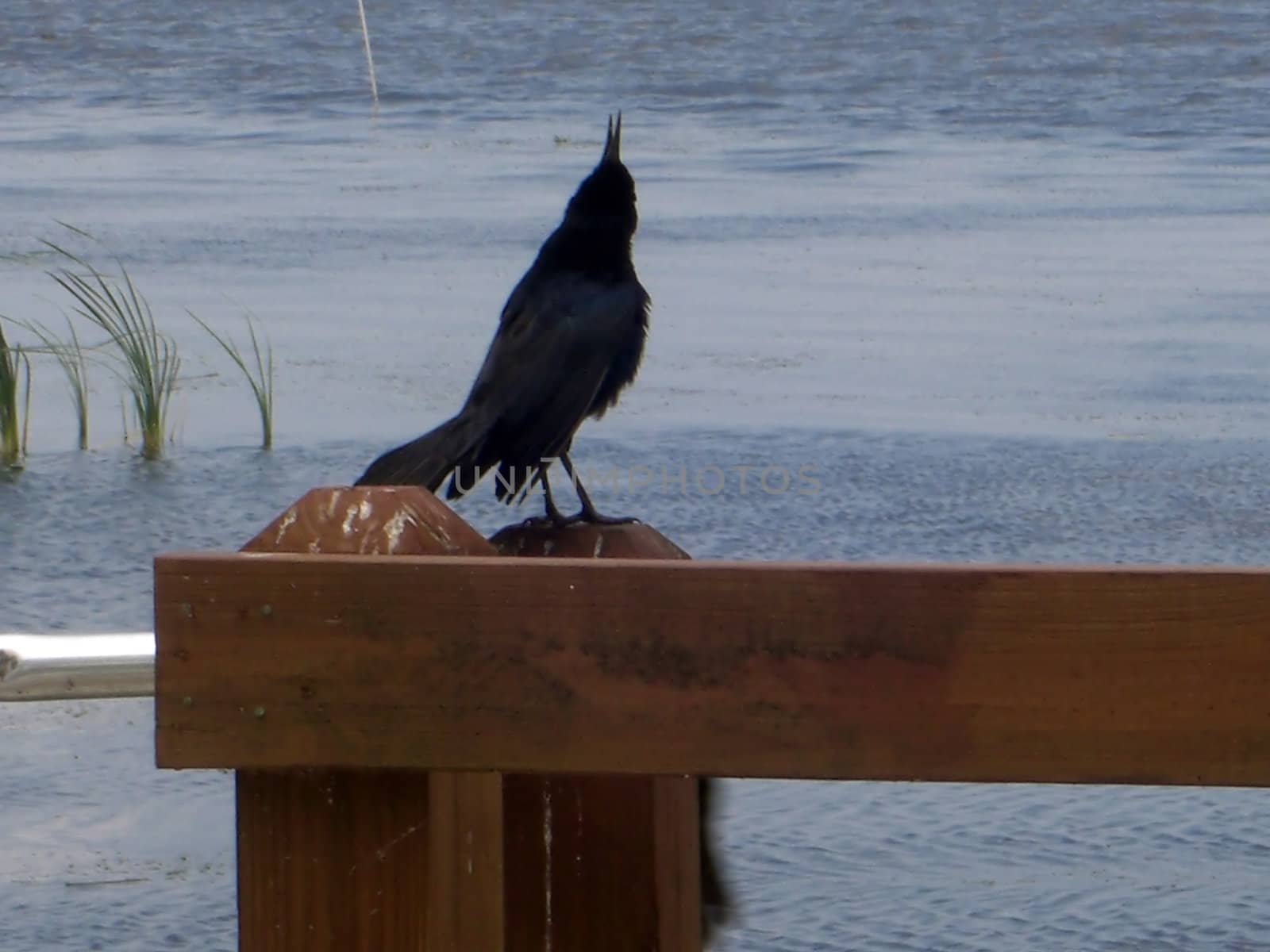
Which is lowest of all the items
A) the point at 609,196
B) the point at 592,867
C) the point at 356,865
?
the point at 592,867

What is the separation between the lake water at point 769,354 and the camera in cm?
386

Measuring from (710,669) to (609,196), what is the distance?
2.65 metres

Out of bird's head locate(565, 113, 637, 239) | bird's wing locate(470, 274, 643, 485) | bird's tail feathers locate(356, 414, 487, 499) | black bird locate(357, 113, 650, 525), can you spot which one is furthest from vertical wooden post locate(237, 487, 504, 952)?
bird's head locate(565, 113, 637, 239)

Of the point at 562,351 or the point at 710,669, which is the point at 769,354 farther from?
the point at 710,669

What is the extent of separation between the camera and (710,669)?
4.99ft

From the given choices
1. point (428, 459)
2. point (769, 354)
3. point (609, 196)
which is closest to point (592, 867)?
point (428, 459)

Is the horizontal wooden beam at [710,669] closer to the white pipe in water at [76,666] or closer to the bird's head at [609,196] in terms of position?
the white pipe in water at [76,666]

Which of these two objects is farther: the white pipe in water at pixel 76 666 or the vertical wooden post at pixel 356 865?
the white pipe in water at pixel 76 666

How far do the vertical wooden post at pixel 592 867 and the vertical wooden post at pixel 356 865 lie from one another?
381 millimetres

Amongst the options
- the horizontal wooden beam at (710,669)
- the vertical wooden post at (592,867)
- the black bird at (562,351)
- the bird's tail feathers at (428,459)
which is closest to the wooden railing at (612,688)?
the horizontal wooden beam at (710,669)

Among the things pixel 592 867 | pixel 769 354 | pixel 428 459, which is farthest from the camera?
pixel 769 354

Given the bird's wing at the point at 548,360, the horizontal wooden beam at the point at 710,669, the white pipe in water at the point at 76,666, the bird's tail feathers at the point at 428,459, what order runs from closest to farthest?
the horizontal wooden beam at the point at 710,669 → the white pipe in water at the point at 76,666 → the bird's tail feathers at the point at 428,459 → the bird's wing at the point at 548,360

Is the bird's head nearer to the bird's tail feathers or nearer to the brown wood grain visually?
the bird's tail feathers

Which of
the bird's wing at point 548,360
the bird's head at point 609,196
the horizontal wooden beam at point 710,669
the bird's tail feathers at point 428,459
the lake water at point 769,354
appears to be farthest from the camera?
the bird's head at point 609,196
